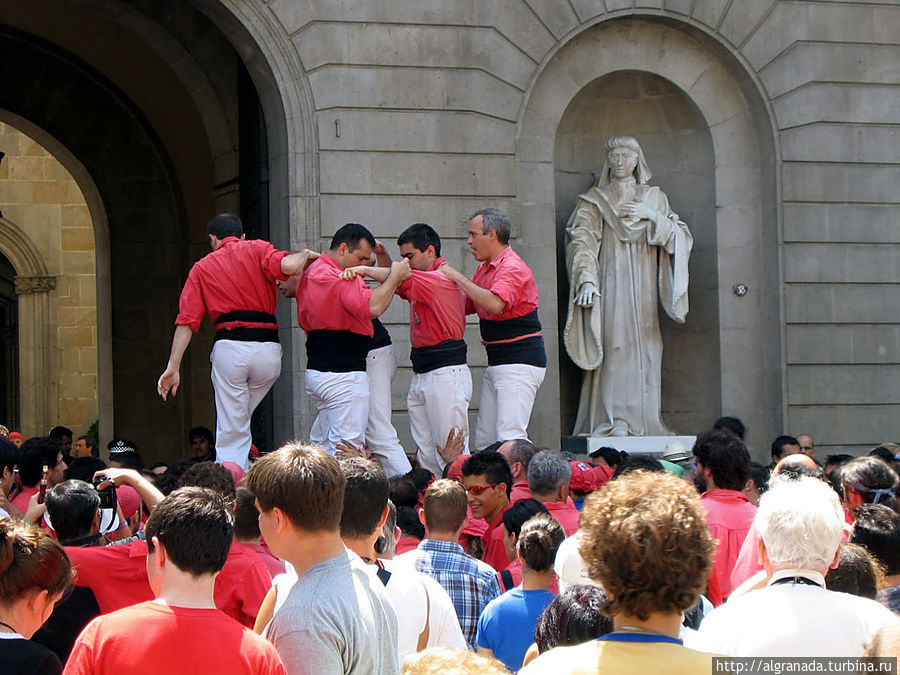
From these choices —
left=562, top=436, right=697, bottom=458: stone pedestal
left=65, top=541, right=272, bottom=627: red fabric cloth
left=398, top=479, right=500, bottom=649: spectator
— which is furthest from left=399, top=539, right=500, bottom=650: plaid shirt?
left=562, top=436, right=697, bottom=458: stone pedestal

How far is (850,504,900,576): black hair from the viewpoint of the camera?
16.5ft

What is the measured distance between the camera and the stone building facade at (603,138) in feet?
40.7

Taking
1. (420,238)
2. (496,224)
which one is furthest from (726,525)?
(496,224)

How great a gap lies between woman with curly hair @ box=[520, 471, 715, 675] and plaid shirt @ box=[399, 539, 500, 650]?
85.4 inches

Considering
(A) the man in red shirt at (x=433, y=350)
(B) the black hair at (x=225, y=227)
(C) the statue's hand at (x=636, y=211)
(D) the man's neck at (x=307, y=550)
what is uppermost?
(C) the statue's hand at (x=636, y=211)

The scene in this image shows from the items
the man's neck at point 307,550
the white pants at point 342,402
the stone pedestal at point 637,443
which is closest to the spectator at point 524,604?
the man's neck at point 307,550

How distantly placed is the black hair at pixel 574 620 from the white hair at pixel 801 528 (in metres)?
0.57

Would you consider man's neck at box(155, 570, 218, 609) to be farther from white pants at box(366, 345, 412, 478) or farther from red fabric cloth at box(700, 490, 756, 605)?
white pants at box(366, 345, 412, 478)

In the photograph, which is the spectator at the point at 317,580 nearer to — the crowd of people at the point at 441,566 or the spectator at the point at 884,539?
the crowd of people at the point at 441,566

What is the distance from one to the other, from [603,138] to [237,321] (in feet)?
18.6

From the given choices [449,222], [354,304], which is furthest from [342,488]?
[449,222]

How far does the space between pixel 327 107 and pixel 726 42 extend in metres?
4.14

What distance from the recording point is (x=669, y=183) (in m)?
14.0

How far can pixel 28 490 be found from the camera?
770 centimetres
